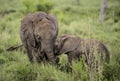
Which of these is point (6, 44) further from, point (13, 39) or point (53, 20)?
point (53, 20)

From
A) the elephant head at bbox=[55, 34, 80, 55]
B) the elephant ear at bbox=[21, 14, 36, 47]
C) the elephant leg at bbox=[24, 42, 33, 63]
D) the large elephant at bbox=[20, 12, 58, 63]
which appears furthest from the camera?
the elephant head at bbox=[55, 34, 80, 55]

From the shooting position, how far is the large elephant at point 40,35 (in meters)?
6.74

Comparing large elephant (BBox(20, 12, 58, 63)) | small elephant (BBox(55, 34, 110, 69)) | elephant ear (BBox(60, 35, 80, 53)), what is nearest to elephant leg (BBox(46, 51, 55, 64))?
large elephant (BBox(20, 12, 58, 63))

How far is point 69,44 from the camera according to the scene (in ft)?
24.5

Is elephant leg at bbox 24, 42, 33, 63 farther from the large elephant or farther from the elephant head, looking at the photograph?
the elephant head

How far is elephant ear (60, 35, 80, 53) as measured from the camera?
24.3 feet

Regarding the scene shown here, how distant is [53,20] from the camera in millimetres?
7027

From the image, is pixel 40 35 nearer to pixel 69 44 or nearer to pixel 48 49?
pixel 48 49

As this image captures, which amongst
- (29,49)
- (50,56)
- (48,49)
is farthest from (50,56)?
(29,49)

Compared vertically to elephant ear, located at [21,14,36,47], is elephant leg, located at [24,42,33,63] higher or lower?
lower

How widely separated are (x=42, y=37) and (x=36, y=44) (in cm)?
40

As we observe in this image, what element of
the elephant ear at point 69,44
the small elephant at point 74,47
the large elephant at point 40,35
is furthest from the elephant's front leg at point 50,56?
the elephant ear at point 69,44

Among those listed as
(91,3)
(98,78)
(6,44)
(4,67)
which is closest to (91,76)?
(98,78)

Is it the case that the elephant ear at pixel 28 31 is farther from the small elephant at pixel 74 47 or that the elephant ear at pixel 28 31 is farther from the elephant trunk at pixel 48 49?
the small elephant at pixel 74 47
